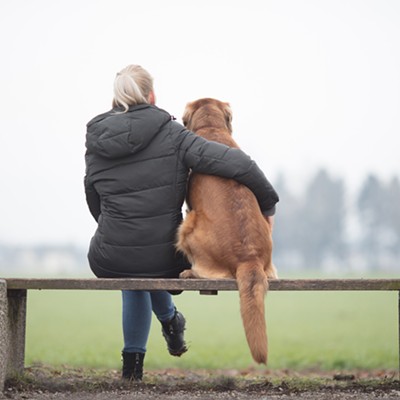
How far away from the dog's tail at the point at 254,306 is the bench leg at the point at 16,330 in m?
1.44

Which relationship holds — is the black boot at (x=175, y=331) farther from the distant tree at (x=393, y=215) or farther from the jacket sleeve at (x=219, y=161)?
the distant tree at (x=393, y=215)

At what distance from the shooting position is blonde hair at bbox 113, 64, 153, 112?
5055mm

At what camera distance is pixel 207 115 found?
543 cm

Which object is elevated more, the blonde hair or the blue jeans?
the blonde hair

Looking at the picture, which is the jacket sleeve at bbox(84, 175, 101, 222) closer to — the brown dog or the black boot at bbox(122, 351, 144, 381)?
the brown dog

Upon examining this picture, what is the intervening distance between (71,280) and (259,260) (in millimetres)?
1066

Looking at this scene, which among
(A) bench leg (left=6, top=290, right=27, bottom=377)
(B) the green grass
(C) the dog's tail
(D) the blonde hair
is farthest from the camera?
(B) the green grass

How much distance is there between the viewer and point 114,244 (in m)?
5.09

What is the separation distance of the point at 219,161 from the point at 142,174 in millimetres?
463

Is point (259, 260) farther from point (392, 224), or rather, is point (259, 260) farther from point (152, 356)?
point (392, 224)

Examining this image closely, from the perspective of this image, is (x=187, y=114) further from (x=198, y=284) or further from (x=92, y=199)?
(x=198, y=284)

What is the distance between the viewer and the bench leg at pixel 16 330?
5211mm

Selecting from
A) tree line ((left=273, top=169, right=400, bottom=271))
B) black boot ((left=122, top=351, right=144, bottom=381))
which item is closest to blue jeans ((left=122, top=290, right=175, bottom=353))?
black boot ((left=122, top=351, right=144, bottom=381))

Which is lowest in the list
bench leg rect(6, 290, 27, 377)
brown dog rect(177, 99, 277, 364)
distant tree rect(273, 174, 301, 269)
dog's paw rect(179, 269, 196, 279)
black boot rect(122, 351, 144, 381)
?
black boot rect(122, 351, 144, 381)
